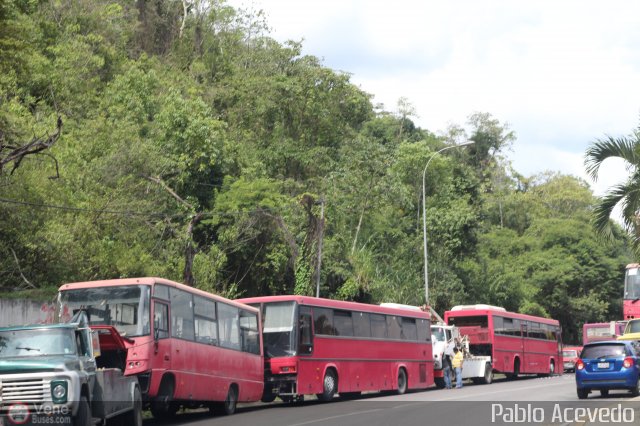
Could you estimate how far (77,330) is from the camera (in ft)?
52.5

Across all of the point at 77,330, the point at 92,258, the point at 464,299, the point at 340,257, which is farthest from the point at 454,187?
the point at 77,330

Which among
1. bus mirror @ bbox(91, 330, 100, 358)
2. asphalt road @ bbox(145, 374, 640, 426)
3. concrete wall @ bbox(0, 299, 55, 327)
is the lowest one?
asphalt road @ bbox(145, 374, 640, 426)

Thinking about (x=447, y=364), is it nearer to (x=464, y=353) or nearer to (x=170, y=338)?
(x=464, y=353)

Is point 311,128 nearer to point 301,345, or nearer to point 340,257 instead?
point 340,257

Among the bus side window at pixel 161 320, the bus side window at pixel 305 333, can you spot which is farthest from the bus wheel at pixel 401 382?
the bus side window at pixel 161 320

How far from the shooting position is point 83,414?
14.9m

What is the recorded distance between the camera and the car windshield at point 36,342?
15602mm

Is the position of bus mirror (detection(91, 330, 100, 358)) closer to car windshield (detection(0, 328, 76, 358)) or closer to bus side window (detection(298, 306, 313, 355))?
car windshield (detection(0, 328, 76, 358))

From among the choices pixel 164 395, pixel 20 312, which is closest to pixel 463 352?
pixel 20 312

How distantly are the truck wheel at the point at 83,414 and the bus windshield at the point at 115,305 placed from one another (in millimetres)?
3472

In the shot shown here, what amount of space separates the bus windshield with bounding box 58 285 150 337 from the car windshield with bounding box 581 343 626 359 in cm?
1270

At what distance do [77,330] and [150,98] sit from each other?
29934 millimetres

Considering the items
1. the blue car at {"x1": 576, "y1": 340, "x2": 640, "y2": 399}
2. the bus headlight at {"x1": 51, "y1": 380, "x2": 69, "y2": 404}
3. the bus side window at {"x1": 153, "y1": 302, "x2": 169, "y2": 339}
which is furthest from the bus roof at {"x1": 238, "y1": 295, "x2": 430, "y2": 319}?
the bus headlight at {"x1": 51, "y1": 380, "x2": 69, "y2": 404}

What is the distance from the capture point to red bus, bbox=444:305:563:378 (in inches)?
1603
